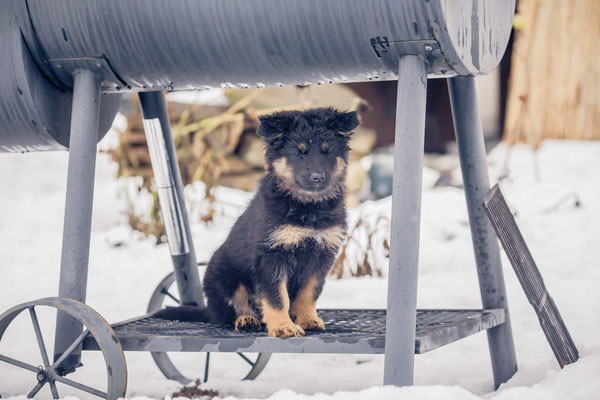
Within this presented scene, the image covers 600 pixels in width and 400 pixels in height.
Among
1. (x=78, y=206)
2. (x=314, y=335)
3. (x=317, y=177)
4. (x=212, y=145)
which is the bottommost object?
(x=314, y=335)

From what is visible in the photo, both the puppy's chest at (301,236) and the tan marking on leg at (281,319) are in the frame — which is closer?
the tan marking on leg at (281,319)

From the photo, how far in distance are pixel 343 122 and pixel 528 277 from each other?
1.04 meters

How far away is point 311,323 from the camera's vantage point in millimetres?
3406

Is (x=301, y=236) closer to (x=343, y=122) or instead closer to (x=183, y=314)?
(x=343, y=122)

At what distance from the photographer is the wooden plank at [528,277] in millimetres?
3348

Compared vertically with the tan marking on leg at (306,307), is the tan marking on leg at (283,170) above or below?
above

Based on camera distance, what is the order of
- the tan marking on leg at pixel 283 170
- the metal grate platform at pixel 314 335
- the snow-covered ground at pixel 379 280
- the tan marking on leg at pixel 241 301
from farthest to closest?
1. the snow-covered ground at pixel 379 280
2. the tan marking on leg at pixel 241 301
3. the tan marking on leg at pixel 283 170
4. the metal grate platform at pixel 314 335

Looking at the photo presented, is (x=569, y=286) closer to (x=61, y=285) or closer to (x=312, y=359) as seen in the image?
(x=312, y=359)

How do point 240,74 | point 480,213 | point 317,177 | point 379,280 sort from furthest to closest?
point 379,280, point 480,213, point 317,177, point 240,74

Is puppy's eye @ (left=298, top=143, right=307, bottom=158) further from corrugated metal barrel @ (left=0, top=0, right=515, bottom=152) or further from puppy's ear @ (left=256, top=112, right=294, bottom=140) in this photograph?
corrugated metal barrel @ (left=0, top=0, right=515, bottom=152)

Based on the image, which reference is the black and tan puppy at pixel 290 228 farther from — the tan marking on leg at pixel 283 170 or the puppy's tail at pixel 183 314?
the puppy's tail at pixel 183 314

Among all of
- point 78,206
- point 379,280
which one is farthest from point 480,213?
point 379,280

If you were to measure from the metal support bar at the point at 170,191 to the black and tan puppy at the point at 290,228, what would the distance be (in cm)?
57

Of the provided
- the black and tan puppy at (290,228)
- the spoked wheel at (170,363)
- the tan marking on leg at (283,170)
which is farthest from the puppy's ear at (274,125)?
the spoked wheel at (170,363)
